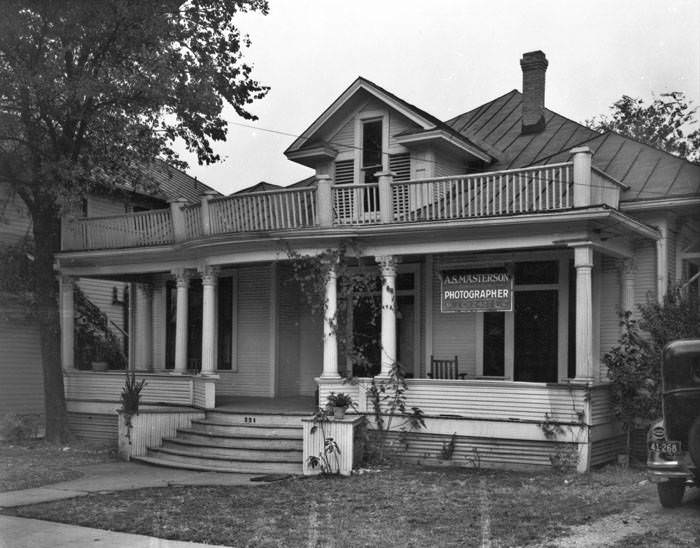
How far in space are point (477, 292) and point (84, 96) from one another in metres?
7.97

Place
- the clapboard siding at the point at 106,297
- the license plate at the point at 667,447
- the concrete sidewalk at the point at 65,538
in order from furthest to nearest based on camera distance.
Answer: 1. the clapboard siding at the point at 106,297
2. the license plate at the point at 667,447
3. the concrete sidewalk at the point at 65,538

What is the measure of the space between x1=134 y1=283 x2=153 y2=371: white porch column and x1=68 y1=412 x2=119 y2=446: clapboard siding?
3.61 meters

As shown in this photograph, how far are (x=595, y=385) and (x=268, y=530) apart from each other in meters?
6.50

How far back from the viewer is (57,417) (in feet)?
57.4

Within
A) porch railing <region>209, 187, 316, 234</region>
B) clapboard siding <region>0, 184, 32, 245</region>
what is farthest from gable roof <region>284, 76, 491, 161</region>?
clapboard siding <region>0, 184, 32, 245</region>

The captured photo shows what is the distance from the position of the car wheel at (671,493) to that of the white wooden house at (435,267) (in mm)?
3643

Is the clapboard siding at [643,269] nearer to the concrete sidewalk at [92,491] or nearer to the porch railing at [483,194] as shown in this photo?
the porch railing at [483,194]

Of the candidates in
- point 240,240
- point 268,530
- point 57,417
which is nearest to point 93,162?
point 240,240

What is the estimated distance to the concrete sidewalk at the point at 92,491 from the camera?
337 inches

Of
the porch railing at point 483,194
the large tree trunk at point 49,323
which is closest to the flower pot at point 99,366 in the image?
the large tree trunk at point 49,323

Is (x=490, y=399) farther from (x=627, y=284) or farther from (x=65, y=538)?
(x=65, y=538)

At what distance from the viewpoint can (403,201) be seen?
15383 millimetres

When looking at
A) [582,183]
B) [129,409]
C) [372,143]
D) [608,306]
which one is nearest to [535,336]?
[608,306]

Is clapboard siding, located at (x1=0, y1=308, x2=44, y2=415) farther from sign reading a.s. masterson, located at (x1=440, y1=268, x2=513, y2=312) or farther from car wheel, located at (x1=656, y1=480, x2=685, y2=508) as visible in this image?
car wheel, located at (x1=656, y1=480, x2=685, y2=508)
